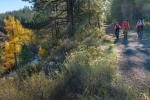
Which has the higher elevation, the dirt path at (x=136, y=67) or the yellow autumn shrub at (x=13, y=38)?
the dirt path at (x=136, y=67)

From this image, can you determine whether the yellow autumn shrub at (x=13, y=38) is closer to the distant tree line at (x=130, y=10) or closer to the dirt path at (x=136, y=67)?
the distant tree line at (x=130, y=10)

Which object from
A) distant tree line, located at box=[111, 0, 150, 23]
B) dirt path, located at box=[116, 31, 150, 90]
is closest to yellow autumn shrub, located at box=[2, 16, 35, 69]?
distant tree line, located at box=[111, 0, 150, 23]

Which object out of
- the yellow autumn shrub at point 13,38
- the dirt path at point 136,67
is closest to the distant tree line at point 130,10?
the yellow autumn shrub at point 13,38

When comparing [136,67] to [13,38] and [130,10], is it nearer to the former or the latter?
[13,38]

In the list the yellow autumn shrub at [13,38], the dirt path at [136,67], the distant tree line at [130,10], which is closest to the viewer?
the dirt path at [136,67]

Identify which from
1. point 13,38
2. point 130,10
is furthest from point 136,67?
point 130,10

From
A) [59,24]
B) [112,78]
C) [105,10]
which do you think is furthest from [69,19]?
[112,78]

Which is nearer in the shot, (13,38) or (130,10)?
(13,38)

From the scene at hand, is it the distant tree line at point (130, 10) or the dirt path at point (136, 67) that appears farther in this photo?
the distant tree line at point (130, 10)

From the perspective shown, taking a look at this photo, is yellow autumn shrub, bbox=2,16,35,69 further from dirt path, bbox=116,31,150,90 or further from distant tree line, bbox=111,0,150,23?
dirt path, bbox=116,31,150,90

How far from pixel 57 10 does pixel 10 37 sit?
3281cm

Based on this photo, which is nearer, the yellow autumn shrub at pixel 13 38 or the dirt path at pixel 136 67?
the dirt path at pixel 136 67

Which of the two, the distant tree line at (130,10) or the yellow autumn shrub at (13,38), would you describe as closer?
the yellow autumn shrub at (13,38)

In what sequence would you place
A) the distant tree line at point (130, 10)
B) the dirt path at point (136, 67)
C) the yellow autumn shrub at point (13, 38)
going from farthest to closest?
the distant tree line at point (130, 10)
the yellow autumn shrub at point (13, 38)
the dirt path at point (136, 67)
